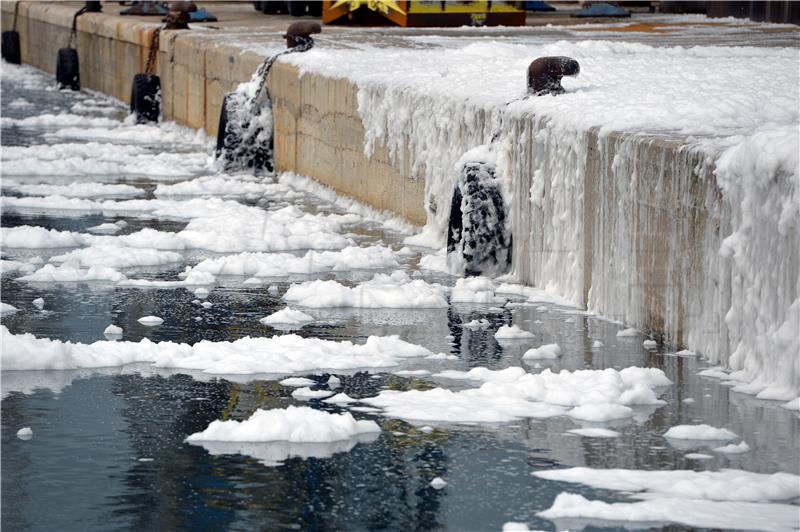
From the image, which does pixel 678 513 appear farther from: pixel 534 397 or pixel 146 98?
pixel 146 98

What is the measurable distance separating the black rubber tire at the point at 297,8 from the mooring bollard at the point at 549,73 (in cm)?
1340

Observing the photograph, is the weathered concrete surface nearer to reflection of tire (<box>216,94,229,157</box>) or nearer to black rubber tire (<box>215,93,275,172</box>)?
black rubber tire (<box>215,93,275,172</box>)

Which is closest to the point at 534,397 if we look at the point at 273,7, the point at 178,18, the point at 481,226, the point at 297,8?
the point at 481,226

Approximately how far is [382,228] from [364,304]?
8.89 feet

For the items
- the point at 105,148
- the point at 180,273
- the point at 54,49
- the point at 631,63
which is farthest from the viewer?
the point at 54,49

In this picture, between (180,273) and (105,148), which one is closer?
(180,273)

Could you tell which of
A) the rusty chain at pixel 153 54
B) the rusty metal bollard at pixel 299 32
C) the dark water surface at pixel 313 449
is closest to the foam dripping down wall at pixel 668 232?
the dark water surface at pixel 313 449

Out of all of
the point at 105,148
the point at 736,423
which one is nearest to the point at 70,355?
the point at 736,423

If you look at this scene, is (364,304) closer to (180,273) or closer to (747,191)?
(180,273)

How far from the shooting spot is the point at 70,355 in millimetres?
6391

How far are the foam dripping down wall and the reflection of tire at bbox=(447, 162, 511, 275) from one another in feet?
0.24

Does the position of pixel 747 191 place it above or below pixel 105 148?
above

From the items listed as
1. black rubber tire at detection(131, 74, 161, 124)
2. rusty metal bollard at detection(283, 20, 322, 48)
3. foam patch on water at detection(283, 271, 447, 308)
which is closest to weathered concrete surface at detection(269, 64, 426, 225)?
rusty metal bollard at detection(283, 20, 322, 48)

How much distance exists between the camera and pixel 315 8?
2181cm
